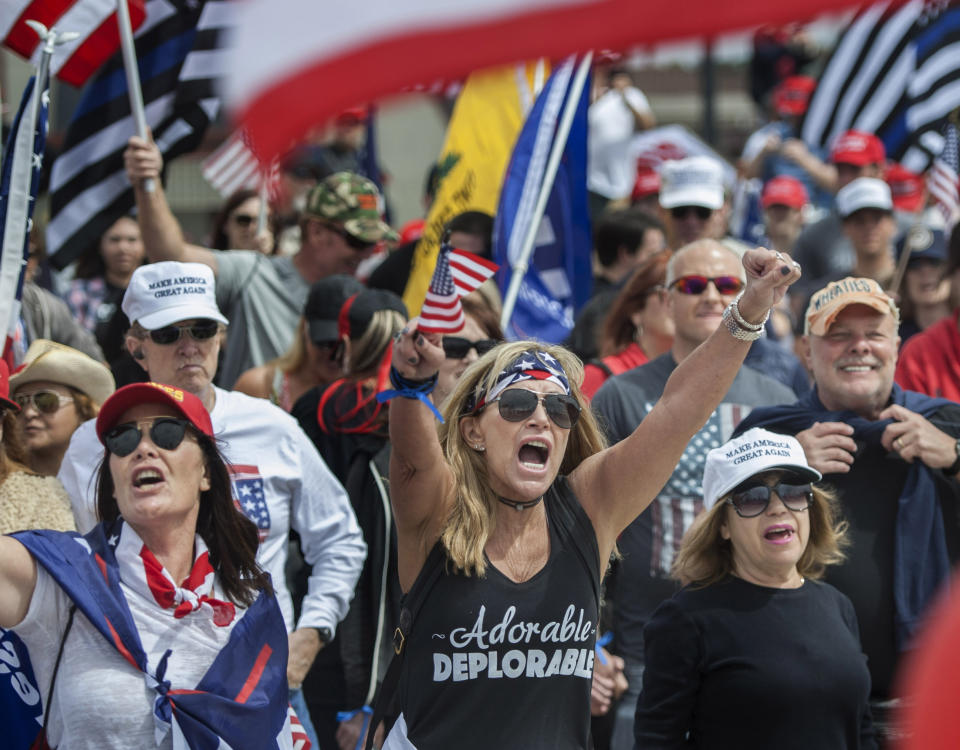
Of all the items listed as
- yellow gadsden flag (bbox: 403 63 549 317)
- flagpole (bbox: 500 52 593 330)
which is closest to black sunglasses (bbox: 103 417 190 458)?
flagpole (bbox: 500 52 593 330)

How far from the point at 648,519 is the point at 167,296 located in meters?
1.88

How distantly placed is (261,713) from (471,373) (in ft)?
3.72

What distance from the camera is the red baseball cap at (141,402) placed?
430 cm

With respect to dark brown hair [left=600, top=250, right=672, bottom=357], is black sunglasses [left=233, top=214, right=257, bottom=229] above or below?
above

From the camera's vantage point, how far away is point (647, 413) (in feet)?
17.0

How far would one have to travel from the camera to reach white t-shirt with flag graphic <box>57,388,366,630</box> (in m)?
4.83

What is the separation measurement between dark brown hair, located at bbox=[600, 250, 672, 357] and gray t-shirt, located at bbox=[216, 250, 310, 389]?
54.0 inches

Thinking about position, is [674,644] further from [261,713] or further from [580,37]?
[580,37]

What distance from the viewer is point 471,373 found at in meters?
4.11

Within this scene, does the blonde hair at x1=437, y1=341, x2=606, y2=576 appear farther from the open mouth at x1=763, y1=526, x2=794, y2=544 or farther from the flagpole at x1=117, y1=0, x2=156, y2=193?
the flagpole at x1=117, y1=0, x2=156, y2=193

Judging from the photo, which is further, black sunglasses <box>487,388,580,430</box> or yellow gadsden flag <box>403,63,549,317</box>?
yellow gadsden flag <box>403,63,549,317</box>

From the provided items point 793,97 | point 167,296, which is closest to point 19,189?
point 167,296

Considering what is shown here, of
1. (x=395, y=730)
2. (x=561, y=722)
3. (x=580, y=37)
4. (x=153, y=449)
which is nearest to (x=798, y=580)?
(x=561, y=722)

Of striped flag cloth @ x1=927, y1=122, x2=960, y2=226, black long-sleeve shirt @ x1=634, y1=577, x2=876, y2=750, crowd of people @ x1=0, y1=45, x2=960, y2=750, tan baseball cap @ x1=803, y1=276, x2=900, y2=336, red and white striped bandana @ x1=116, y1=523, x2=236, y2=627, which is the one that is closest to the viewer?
crowd of people @ x1=0, y1=45, x2=960, y2=750
